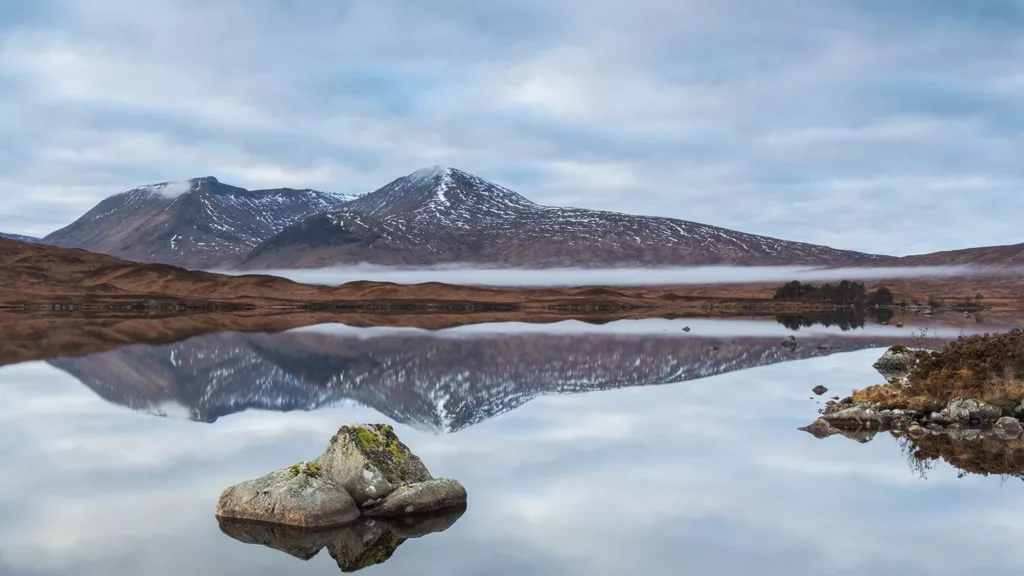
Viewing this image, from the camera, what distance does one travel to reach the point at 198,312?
88250 mm

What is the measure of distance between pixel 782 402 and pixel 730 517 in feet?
40.1

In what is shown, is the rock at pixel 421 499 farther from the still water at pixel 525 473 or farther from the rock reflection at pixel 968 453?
the rock reflection at pixel 968 453

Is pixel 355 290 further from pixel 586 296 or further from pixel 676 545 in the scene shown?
pixel 676 545

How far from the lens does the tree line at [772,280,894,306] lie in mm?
125375

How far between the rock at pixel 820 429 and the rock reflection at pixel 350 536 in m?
9.11

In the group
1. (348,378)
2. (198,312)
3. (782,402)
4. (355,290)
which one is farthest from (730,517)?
(355,290)

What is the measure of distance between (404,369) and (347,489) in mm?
20335

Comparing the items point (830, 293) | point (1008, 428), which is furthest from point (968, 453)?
point (830, 293)

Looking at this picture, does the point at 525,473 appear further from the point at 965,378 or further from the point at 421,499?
the point at 965,378

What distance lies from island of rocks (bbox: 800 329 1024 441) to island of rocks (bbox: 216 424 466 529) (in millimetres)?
9056

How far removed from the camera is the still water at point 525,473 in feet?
32.9

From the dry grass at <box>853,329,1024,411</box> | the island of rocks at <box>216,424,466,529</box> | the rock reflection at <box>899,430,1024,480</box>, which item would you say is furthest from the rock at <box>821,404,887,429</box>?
the island of rocks at <box>216,424,466,529</box>

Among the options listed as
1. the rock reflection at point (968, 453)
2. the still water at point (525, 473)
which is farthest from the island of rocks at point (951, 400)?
the still water at point (525, 473)

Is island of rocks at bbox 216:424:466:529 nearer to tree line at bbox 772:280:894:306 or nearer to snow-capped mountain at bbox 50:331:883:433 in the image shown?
snow-capped mountain at bbox 50:331:883:433
